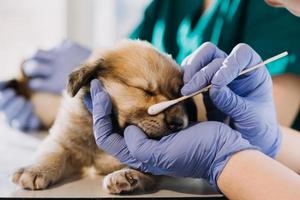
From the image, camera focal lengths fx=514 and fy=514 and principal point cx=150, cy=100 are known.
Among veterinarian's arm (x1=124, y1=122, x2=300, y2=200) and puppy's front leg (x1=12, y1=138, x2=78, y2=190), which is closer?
veterinarian's arm (x1=124, y1=122, x2=300, y2=200)

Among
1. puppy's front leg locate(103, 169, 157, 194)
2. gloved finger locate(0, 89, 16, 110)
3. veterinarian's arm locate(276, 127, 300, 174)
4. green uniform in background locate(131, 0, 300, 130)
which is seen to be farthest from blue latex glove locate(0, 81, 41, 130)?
veterinarian's arm locate(276, 127, 300, 174)

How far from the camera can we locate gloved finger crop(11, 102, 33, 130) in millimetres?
1803

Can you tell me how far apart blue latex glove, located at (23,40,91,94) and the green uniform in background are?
0.37 m

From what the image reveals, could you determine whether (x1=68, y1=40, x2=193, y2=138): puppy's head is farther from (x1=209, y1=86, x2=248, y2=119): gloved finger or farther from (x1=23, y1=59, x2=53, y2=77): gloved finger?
(x1=23, y1=59, x2=53, y2=77): gloved finger

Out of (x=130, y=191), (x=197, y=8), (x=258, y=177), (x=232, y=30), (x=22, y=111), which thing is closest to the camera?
(x=258, y=177)

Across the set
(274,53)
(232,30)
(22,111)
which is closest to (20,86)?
(22,111)

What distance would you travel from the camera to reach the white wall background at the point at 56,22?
2.46 meters

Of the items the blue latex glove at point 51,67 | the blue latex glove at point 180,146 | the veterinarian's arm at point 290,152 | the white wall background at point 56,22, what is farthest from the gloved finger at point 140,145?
the white wall background at point 56,22

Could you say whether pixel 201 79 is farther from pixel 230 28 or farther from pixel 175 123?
pixel 230 28

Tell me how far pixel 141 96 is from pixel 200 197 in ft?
0.83

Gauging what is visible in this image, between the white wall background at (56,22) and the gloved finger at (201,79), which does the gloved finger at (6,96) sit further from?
the gloved finger at (201,79)

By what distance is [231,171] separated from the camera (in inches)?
37.8

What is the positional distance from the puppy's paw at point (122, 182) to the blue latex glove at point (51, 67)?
80 centimetres

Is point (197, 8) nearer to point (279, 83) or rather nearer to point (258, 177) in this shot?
point (279, 83)
